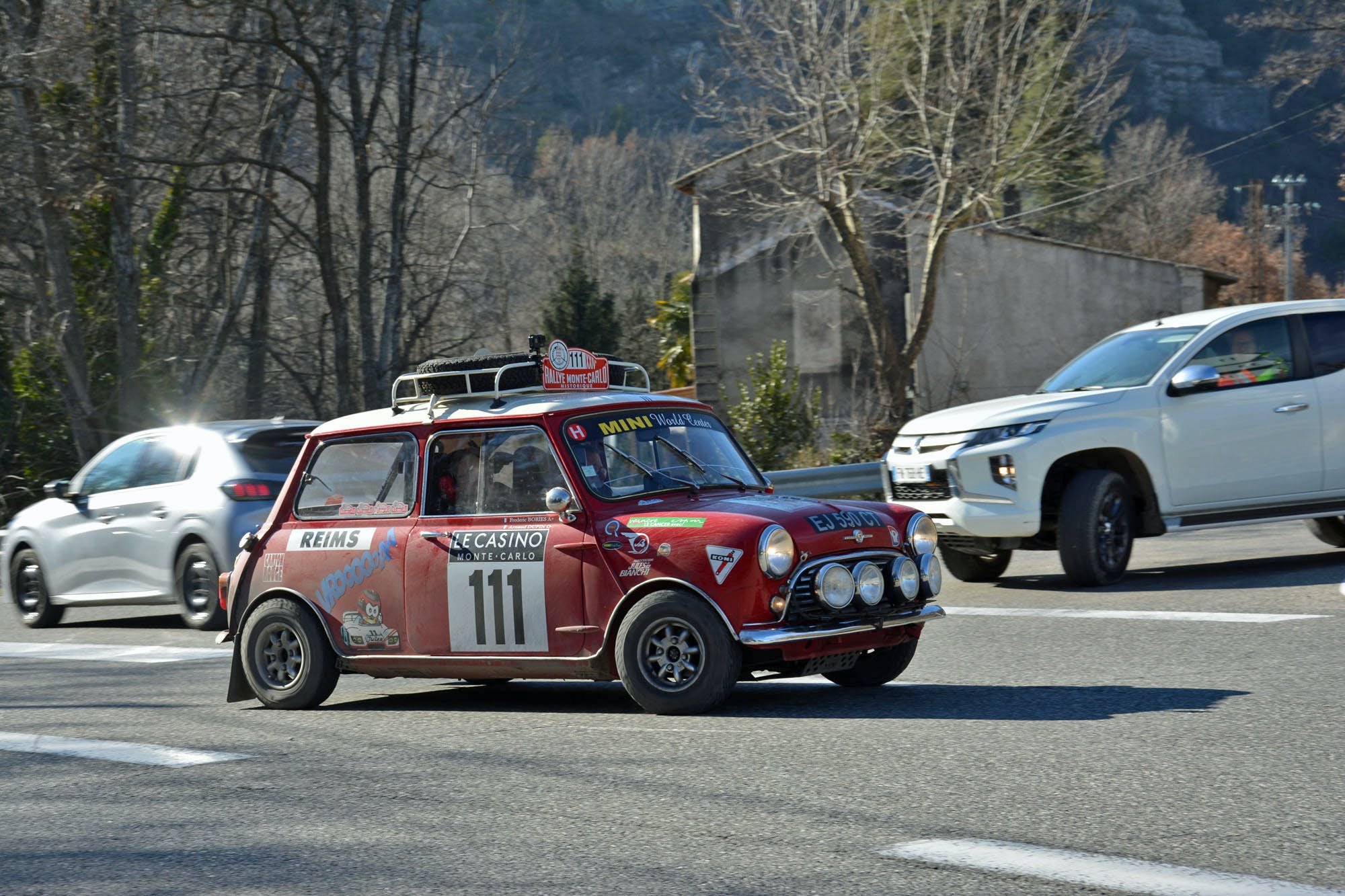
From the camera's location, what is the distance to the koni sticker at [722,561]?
6855mm

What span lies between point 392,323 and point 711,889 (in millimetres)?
19652

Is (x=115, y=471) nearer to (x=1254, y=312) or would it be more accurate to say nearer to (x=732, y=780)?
(x=732, y=780)

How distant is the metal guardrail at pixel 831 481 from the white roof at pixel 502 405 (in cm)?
809

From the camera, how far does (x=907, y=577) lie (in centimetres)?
736

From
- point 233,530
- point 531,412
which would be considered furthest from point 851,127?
point 531,412

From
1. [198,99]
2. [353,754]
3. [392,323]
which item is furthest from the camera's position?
[198,99]

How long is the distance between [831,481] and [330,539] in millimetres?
9141

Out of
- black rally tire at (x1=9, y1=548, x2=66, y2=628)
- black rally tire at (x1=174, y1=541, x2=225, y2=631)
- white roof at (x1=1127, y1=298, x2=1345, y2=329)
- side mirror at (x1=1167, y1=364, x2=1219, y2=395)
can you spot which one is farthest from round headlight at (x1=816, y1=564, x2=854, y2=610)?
black rally tire at (x1=9, y1=548, x2=66, y2=628)

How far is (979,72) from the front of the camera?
975 inches

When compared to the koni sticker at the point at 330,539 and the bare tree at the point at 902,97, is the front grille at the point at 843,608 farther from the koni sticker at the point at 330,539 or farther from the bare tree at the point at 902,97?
the bare tree at the point at 902,97

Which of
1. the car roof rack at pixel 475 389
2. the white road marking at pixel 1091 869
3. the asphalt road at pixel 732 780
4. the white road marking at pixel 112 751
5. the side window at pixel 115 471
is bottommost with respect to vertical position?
the white road marking at pixel 1091 869

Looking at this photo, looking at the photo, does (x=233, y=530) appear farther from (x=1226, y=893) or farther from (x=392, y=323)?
(x=392, y=323)

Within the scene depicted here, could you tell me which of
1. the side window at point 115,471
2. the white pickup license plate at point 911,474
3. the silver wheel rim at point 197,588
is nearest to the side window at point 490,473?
the silver wheel rim at point 197,588

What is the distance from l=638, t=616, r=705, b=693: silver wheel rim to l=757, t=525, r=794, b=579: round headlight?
456 mm
